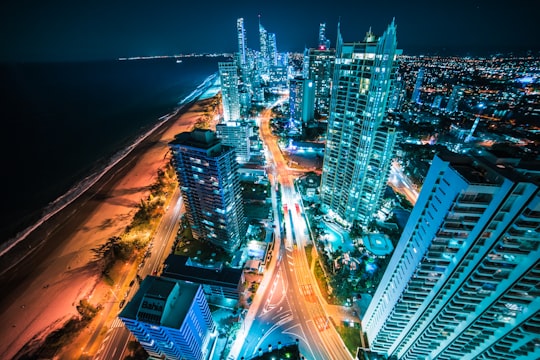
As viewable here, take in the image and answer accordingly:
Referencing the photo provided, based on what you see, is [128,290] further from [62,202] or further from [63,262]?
[62,202]

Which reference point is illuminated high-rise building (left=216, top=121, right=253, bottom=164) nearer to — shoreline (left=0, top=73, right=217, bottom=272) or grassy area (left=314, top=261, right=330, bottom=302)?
grassy area (left=314, top=261, right=330, bottom=302)

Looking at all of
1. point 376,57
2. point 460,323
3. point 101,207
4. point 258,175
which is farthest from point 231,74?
point 460,323

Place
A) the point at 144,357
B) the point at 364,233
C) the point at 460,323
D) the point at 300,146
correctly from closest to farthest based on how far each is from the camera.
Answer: the point at 460,323 → the point at 144,357 → the point at 364,233 → the point at 300,146

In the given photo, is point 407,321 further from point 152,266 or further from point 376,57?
point 152,266

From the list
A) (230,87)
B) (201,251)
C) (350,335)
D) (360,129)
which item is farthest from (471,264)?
(230,87)

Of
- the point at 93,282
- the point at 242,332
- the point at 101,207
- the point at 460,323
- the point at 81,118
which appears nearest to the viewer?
→ the point at 460,323

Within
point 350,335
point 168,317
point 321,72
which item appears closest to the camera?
point 168,317

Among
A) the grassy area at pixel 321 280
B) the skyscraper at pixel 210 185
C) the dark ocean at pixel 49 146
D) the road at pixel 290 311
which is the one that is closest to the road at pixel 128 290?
the skyscraper at pixel 210 185
